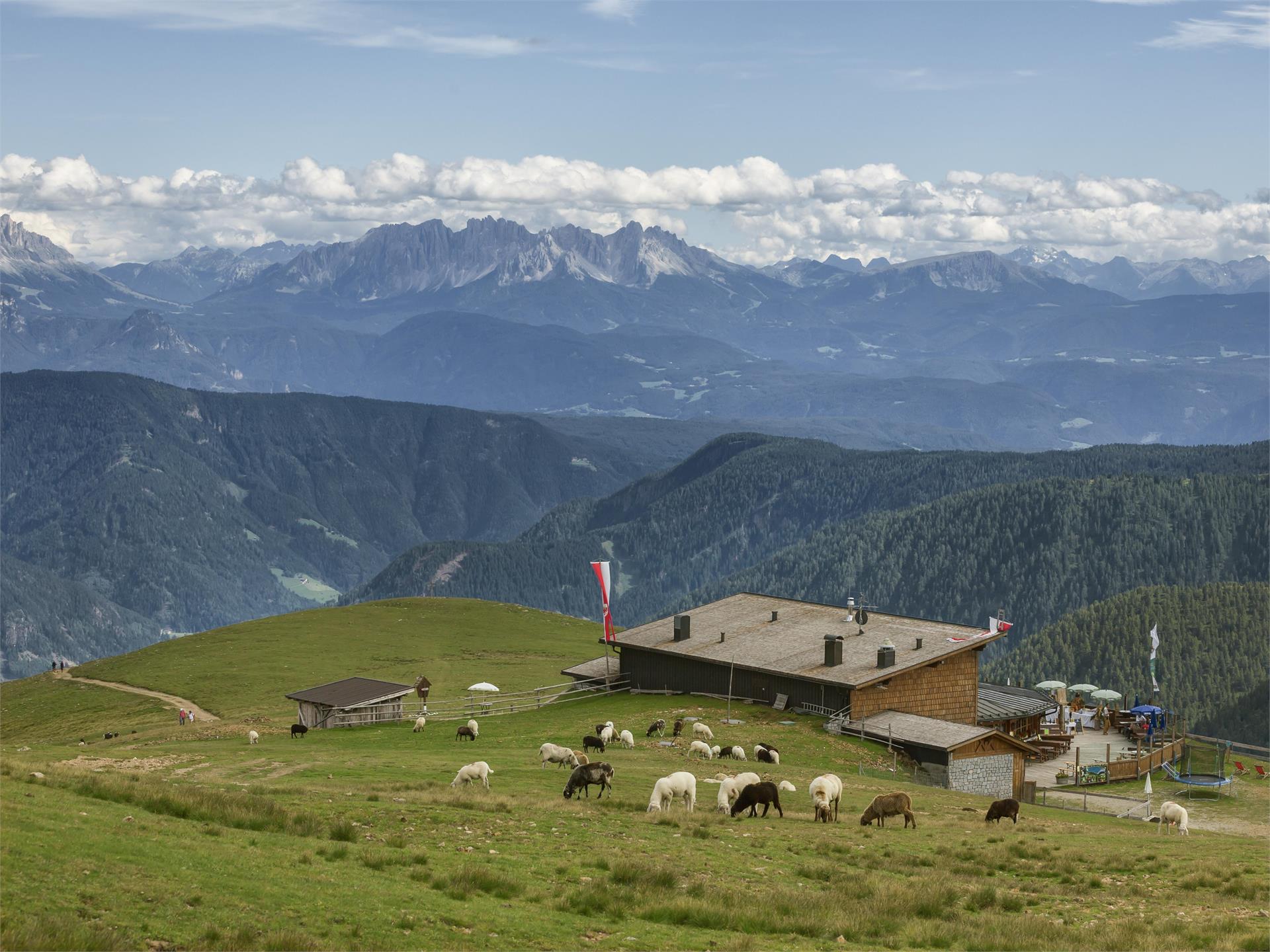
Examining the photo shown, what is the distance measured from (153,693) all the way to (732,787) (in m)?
60.6

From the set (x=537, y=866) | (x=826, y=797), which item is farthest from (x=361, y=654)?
(x=537, y=866)

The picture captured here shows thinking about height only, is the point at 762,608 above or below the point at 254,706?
above

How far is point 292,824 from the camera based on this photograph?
30875 mm

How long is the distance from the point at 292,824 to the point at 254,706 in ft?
171

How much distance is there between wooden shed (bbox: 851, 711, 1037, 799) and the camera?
59.8 m

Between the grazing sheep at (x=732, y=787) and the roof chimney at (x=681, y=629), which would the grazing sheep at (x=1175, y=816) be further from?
the roof chimney at (x=681, y=629)

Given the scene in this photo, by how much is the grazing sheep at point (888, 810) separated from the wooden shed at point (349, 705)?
36664 mm

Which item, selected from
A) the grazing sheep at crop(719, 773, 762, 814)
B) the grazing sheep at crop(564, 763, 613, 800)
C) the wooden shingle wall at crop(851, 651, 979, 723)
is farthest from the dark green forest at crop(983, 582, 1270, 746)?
the grazing sheep at crop(564, 763, 613, 800)

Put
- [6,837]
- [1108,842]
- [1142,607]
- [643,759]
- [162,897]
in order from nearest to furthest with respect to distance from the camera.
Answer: [162,897], [6,837], [1108,842], [643,759], [1142,607]

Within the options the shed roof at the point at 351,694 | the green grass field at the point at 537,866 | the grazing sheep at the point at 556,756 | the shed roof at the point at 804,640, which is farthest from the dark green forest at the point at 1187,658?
the grazing sheep at the point at 556,756

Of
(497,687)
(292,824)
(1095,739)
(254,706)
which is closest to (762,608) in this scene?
(497,687)

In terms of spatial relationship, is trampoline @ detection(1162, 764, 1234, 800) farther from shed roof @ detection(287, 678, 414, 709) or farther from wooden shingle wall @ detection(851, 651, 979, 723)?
shed roof @ detection(287, 678, 414, 709)

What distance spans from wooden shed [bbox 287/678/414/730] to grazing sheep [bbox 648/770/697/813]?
33.2 m

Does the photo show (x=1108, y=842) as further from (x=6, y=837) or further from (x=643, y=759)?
(x=6, y=837)
